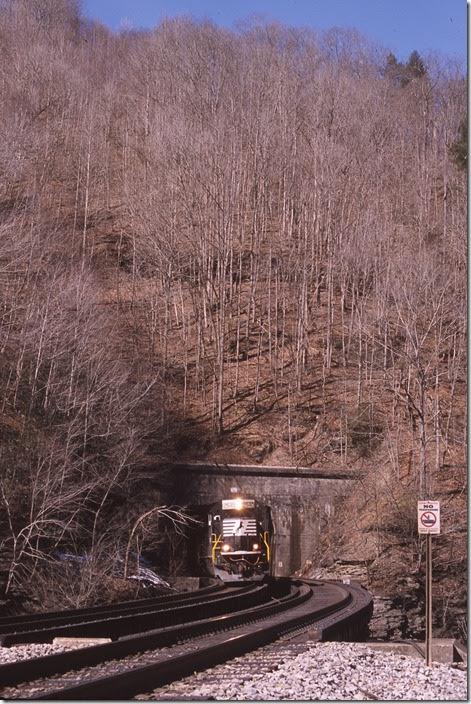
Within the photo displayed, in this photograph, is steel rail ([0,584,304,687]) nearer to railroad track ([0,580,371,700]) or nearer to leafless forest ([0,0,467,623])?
railroad track ([0,580,371,700])

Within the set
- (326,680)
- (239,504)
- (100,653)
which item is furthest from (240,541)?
(326,680)

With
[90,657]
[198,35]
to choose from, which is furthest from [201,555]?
[198,35]

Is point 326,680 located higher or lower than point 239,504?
lower

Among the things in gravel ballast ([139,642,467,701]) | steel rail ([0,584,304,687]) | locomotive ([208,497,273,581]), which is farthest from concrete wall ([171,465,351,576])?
gravel ballast ([139,642,467,701])

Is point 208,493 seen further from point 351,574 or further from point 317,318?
point 317,318

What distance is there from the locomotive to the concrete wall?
744 cm

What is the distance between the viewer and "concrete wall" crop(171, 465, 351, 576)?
37938 millimetres

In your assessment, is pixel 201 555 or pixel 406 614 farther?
pixel 201 555

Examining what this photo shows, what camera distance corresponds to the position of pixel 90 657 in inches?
430

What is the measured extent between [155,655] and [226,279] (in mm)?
43234

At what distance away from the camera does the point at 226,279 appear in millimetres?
54562

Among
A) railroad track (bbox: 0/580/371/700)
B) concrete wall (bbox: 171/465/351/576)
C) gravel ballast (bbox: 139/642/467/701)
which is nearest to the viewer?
railroad track (bbox: 0/580/371/700)

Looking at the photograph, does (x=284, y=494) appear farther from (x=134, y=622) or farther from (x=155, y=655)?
(x=155, y=655)

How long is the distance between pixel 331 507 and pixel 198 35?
1722 inches
